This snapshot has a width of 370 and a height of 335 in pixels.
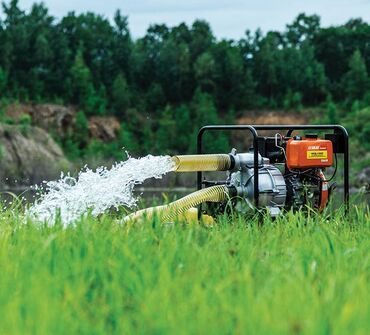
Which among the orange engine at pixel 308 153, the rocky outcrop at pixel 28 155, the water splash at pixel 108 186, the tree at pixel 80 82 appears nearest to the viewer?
the water splash at pixel 108 186

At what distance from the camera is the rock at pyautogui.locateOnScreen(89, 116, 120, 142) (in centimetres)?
6356

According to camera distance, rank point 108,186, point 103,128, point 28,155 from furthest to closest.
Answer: point 103,128, point 28,155, point 108,186

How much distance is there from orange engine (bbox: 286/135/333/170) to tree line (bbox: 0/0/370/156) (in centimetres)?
5305

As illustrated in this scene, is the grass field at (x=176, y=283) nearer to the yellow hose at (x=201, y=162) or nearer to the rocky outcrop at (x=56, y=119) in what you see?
the yellow hose at (x=201, y=162)

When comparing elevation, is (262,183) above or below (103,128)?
above

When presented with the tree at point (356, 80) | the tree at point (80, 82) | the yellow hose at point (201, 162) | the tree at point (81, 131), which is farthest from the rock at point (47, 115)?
the yellow hose at point (201, 162)

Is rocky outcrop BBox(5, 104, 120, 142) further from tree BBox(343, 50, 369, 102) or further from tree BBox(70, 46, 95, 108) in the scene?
tree BBox(343, 50, 369, 102)

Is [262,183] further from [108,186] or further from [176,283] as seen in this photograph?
[176,283]

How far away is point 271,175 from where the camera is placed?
6578 mm

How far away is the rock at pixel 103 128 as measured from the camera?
63.6m

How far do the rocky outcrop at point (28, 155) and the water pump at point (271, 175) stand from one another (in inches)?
1578

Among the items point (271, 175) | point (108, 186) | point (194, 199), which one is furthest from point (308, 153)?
point (108, 186)

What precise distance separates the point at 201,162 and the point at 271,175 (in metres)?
0.52

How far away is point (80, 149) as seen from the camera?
61531 millimetres
